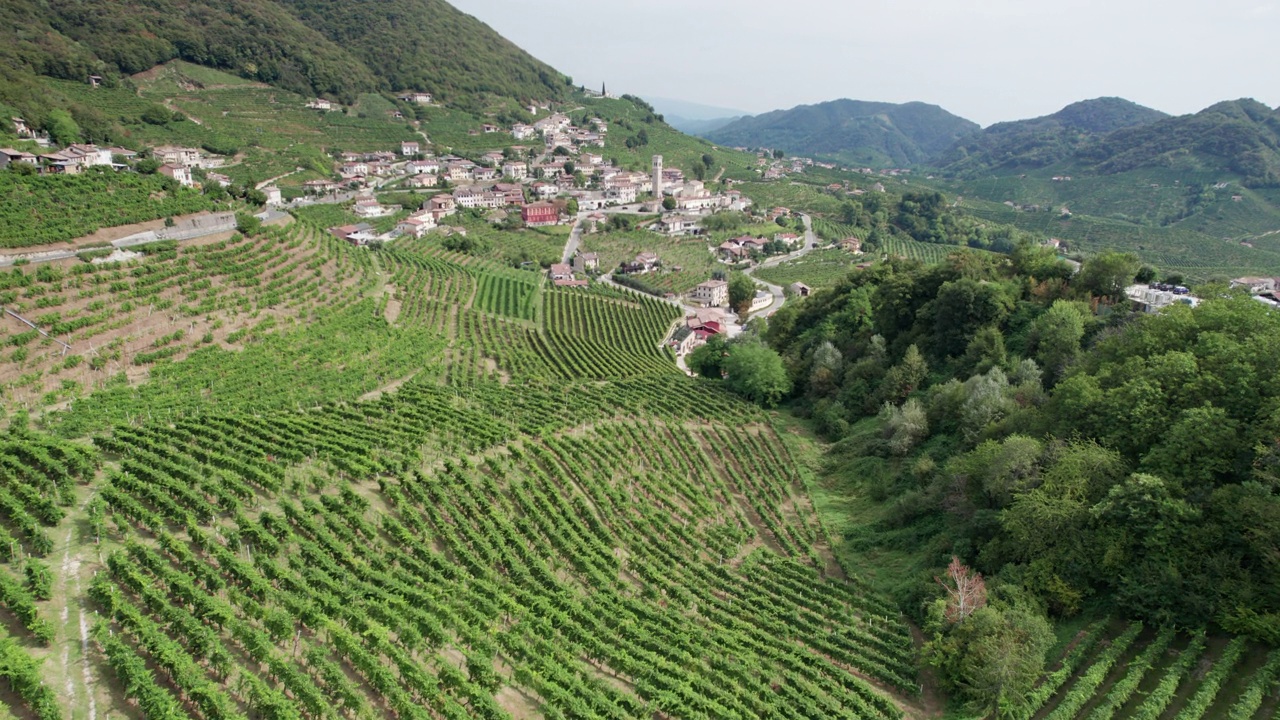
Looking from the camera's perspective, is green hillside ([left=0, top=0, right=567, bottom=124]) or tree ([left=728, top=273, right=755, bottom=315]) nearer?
tree ([left=728, top=273, right=755, bottom=315])

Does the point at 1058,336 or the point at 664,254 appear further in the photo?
the point at 664,254

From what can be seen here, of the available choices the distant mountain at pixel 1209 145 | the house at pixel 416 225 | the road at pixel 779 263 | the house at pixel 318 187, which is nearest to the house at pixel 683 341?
the road at pixel 779 263

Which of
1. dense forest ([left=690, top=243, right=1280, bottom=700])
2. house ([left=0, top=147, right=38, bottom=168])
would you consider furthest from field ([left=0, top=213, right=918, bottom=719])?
house ([left=0, top=147, right=38, bottom=168])

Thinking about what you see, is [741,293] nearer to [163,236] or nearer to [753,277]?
[753,277]

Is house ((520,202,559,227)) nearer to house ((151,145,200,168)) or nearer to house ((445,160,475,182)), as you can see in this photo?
house ((445,160,475,182))

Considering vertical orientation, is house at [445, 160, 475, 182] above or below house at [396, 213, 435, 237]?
above

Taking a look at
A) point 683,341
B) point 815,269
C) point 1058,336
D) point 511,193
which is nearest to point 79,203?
point 683,341
